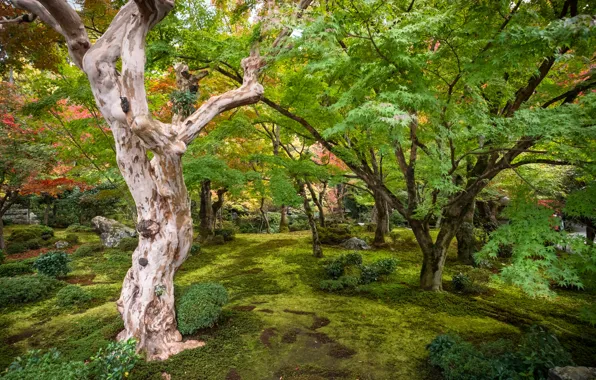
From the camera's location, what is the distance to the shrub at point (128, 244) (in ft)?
40.3

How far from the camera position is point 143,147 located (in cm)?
444

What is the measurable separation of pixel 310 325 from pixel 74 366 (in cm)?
371

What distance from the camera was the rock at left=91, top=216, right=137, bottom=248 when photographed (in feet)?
42.7

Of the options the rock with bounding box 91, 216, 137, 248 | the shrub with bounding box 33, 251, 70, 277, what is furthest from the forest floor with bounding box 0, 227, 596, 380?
the rock with bounding box 91, 216, 137, 248

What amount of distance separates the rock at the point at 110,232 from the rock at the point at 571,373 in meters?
14.9

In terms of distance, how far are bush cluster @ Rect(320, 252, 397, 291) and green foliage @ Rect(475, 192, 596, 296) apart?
13.4 ft

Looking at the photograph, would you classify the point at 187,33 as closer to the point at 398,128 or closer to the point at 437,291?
the point at 398,128

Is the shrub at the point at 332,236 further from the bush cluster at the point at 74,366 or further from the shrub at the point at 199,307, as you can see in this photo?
the bush cluster at the point at 74,366

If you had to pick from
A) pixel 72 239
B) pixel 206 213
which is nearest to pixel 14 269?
pixel 72 239

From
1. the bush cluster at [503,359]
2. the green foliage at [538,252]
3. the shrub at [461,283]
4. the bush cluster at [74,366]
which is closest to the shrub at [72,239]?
the bush cluster at [74,366]

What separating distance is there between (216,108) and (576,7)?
546 cm

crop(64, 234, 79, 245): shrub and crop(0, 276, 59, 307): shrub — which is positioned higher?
crop(64, 234, 79, 245): shrub

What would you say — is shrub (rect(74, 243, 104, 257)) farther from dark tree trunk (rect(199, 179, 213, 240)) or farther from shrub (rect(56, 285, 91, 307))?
shrub (rect(56, 285, 91, 307))

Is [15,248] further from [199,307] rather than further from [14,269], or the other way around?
[199,307]
